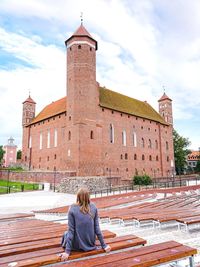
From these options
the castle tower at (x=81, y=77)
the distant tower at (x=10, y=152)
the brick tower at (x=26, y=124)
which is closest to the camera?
the castle tower at (x=81, y=77)

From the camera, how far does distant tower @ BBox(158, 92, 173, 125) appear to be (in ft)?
161

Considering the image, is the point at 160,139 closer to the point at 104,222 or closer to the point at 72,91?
the point at 72,91

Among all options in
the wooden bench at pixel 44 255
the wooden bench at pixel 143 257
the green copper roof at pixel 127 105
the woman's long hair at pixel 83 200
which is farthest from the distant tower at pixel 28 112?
the wooden bench at pixel 143 257

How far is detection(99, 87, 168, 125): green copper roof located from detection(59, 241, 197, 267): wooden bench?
31156 mm

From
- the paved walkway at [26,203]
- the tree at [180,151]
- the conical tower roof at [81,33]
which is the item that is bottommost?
the paved walkway at [26,203]

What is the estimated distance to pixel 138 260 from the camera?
8.25 feet

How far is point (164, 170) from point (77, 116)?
21.9m

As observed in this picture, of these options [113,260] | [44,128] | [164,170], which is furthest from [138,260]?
[164,170]

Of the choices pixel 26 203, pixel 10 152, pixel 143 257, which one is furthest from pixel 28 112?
pixel 143 257

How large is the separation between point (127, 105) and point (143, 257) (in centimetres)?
3899

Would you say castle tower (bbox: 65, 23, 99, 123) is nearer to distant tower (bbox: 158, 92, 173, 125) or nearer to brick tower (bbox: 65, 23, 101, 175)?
brick tower (bbox: 65, 23, 101, 175)

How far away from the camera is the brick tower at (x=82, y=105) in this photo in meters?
29.4

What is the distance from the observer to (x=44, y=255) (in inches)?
108

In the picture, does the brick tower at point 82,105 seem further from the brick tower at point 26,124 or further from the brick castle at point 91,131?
the brick tower at point 26,124
